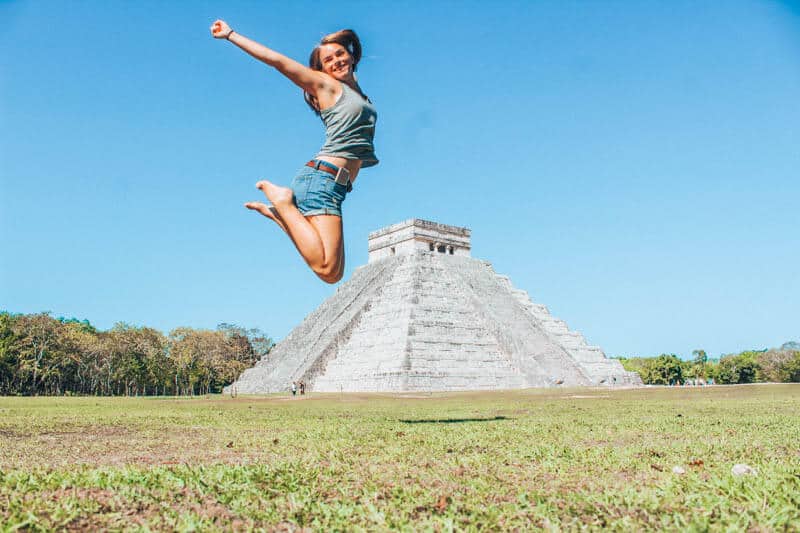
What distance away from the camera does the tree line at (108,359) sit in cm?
4984

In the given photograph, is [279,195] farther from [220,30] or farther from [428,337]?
[428,337]

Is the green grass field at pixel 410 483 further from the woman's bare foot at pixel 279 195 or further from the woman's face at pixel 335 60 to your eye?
the woman's face at pixel 335 60

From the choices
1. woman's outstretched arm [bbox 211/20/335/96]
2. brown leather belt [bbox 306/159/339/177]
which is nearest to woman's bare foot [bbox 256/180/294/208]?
brown leather belt [bbox 306/159/339/177]

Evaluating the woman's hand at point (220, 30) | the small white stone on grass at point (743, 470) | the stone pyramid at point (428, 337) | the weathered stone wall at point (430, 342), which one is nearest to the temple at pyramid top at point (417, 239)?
the stone pyramid at point (428, 337)

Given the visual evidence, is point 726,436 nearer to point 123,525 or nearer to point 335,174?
point 335,174

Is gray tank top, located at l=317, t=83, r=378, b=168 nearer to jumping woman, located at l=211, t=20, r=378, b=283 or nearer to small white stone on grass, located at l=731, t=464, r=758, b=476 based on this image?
jumping woman, located at l=211, t=20, r=378, b=283

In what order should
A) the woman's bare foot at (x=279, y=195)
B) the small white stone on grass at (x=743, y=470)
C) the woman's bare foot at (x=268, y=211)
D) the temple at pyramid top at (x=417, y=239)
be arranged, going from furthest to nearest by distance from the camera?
1. the temple at pyramid top at (x=417, y=239)
2. the woman's bare foot at (x=268, y=211)
3. the woman's bare foot at (x=279, y=195)
4. the small white stone on grass at (x=743, y=470)

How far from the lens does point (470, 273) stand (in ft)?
181

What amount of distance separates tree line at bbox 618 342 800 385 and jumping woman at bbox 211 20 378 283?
7059 centimetres

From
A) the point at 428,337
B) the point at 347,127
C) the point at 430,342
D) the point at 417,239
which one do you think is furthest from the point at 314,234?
the point at 417,239

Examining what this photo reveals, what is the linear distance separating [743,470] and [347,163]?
454 cm

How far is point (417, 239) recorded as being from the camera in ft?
185

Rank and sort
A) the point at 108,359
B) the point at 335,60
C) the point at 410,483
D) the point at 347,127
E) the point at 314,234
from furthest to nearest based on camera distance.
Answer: the point at 108,359
the point at 335,60
the point at 347,127
the point at 314,234
the point at 410,483

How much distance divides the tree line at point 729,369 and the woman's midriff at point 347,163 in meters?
70.5
